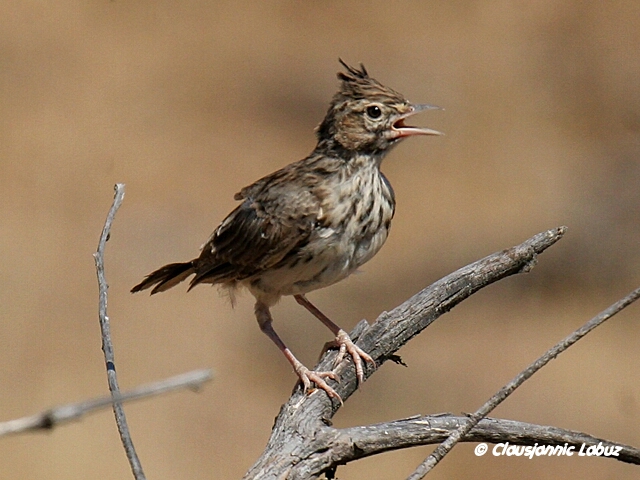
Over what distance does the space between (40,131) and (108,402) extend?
31.0 feet

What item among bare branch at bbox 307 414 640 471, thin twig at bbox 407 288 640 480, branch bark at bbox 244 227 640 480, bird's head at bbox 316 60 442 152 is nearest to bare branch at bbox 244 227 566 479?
branch bark at bbox 244 227 640 480

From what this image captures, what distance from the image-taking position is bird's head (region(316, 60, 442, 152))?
4.89m

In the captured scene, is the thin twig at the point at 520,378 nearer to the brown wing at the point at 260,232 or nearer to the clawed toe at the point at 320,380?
the clawed toe at the point at 320,380

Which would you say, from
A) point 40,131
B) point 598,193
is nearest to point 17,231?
point 40,131

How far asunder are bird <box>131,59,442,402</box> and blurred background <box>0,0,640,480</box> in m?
3.75

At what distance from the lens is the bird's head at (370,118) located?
4.89 metres

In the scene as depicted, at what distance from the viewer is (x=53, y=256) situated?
9586mm

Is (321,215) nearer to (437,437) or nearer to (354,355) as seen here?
(354,355)

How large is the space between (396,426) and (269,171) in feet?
23.9

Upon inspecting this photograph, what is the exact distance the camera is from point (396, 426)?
326cm

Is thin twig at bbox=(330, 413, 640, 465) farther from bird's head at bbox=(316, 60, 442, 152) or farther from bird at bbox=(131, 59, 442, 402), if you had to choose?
bird's head at bbox=(316, 60, 442, 152)

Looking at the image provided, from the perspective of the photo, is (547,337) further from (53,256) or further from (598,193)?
(53,256)

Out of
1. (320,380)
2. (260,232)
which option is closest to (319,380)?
(320,380)

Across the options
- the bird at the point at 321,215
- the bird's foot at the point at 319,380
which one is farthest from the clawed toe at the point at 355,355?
the bird at the point at 321,215
